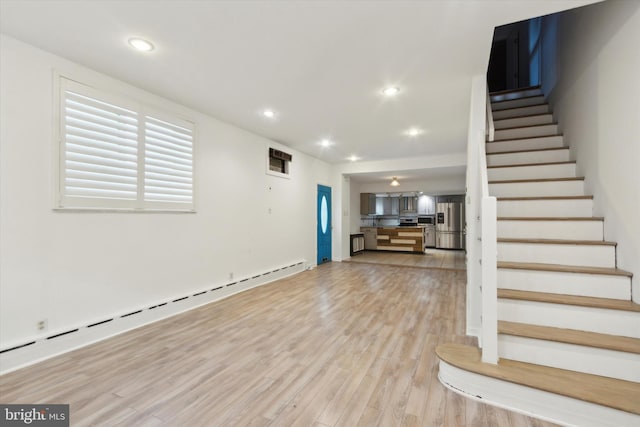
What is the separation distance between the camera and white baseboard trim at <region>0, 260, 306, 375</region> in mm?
2182

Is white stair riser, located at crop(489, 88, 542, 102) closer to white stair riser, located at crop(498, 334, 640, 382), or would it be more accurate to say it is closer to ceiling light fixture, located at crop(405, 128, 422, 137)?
ceiling light fixture, located at crop(405, 128, 422, 137)

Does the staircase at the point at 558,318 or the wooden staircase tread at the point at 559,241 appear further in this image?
the wooden staircase tread at the point at 559,241

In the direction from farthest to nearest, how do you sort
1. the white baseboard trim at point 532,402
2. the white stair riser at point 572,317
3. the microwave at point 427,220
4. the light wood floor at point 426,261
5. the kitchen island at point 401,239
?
the microwave at point 427,220
the kitchen island at point 401,239
the light wood floor at point 426,261
the white stair riser at point 572,317
the white baseboard trim at point 532,402

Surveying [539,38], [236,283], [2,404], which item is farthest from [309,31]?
[539,38]

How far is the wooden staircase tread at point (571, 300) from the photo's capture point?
1822mm

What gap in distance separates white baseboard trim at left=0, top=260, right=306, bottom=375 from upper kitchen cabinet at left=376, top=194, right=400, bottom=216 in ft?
25.7

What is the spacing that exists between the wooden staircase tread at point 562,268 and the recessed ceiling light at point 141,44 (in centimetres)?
339

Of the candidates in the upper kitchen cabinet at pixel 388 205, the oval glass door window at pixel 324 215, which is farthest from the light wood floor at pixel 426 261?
the upper kitchen cabinet at pixel 388 205

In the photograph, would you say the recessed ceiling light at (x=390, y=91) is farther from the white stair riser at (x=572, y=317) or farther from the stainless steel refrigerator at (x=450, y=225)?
the stainless steel refrigerator at (x=450, y=225)

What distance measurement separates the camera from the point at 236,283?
433 cm

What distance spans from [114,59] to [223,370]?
2.84 meters

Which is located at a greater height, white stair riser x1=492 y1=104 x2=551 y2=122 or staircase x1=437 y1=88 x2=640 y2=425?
white stair riser x1=492 y1=104 x2=551 y2=122

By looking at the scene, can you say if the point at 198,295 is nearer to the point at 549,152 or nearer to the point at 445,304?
the point at 445,304

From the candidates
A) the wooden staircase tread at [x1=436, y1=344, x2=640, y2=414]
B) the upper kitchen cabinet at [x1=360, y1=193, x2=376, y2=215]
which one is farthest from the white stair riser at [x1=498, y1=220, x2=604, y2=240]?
the upper kitchen cabinet at [x1=360, y1=193, x2=376, y2=215]
